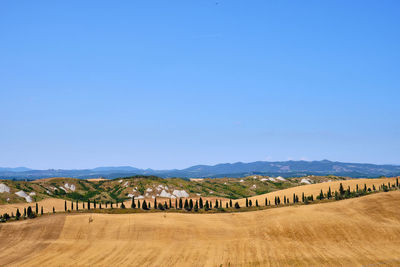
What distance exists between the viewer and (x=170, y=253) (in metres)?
73.6

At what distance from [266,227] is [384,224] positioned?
29430 mm

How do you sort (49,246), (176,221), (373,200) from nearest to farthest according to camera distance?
(49,246) < (176,221) < (373,200)

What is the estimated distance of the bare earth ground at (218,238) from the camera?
68.5 meters

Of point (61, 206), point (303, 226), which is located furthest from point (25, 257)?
point (61, 206)

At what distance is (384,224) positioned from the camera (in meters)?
90.8

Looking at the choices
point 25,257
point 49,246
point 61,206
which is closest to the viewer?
point 25,257

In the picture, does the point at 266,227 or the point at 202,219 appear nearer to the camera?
the point at 266,227

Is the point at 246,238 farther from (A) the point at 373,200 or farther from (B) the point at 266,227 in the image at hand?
(A) the point at 373,200

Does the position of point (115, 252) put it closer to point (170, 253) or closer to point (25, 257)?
point (170, 253)

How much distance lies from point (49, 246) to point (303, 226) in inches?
2380

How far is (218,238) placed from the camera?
282 ft

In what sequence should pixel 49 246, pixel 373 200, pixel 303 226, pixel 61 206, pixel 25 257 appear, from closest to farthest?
pixel 25 257 → pixel 49 246 → pixel 303 226 → pixel 373 200 → pixel 61 206

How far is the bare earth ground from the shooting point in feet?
225

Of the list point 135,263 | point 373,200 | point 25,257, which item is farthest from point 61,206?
point 373,200
